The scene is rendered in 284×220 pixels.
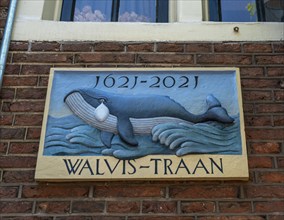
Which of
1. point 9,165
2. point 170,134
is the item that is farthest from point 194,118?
point 9,165

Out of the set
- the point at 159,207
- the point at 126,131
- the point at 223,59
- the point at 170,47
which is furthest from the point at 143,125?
the point at 223,59

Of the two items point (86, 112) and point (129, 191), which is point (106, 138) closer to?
point (86, 112)

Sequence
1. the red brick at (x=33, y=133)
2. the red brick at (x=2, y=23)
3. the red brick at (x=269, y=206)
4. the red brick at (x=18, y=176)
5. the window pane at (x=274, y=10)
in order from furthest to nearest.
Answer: the window pane at (x=274, y=10) < the red brick at (x=2, y=23) < the red brick at (x=33, y=133) < the red brick at (x=18, y=176) < the red brick at (x=269, y=206)

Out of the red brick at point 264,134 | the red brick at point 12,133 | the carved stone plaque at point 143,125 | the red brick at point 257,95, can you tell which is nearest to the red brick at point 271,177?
the carved stone plaque at point 143,125

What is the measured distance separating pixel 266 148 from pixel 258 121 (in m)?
0.18

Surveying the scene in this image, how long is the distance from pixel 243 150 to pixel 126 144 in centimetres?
67

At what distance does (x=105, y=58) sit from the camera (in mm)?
3037

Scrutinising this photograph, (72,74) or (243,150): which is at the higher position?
(72,74)

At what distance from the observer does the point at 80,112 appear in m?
2.82

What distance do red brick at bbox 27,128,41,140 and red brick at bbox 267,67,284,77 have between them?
1.47m

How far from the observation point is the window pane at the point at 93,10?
3.48m

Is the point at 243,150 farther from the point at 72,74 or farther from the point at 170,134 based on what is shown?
the point at 72,74

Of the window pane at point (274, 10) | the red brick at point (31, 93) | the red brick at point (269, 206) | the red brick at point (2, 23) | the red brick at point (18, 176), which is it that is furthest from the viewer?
A: the window pane at point (274, 10)

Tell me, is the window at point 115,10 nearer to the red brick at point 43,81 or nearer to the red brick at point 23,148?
the red brick at point 43,81
